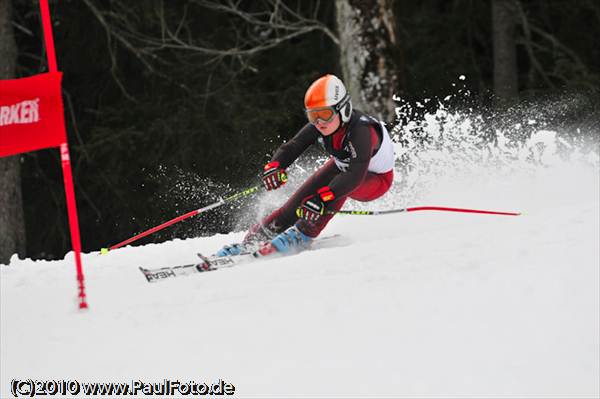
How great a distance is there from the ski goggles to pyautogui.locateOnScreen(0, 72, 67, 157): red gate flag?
1.79 metres

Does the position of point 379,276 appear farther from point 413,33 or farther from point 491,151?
point 413,33

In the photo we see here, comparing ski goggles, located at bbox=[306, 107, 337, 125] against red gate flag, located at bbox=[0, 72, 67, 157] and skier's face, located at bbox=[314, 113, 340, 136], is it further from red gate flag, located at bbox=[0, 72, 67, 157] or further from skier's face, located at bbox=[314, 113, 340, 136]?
red gate flag, located at bbox=[0, 72, 67, 157]

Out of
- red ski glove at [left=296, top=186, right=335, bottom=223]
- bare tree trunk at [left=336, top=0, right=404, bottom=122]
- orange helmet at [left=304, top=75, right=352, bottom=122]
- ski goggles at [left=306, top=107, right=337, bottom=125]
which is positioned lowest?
red ski glove at [left=296, top=186, right=335, bottom=223]

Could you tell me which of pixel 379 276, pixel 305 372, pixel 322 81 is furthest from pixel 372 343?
pixel 322 81

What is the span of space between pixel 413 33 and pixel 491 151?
4.99 m

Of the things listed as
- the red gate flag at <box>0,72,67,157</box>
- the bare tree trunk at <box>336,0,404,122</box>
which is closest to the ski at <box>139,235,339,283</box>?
the red gate flag at <box>0,72,67,157</box>

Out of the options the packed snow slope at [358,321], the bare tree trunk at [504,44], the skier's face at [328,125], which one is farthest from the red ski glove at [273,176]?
the bare tree trunk at [504,44]

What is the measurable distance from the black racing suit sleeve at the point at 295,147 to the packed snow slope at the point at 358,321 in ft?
3.79

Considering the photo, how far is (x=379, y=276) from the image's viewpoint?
4266mm

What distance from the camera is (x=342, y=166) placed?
19.5 feet

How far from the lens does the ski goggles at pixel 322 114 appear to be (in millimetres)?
5422

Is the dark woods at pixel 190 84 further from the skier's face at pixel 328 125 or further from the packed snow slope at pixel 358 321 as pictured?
the packed snow slope at pixel 358 321

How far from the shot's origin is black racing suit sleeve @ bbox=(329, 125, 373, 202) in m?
5.44

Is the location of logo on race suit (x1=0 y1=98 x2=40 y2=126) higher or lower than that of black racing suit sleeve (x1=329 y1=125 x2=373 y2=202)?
higher
